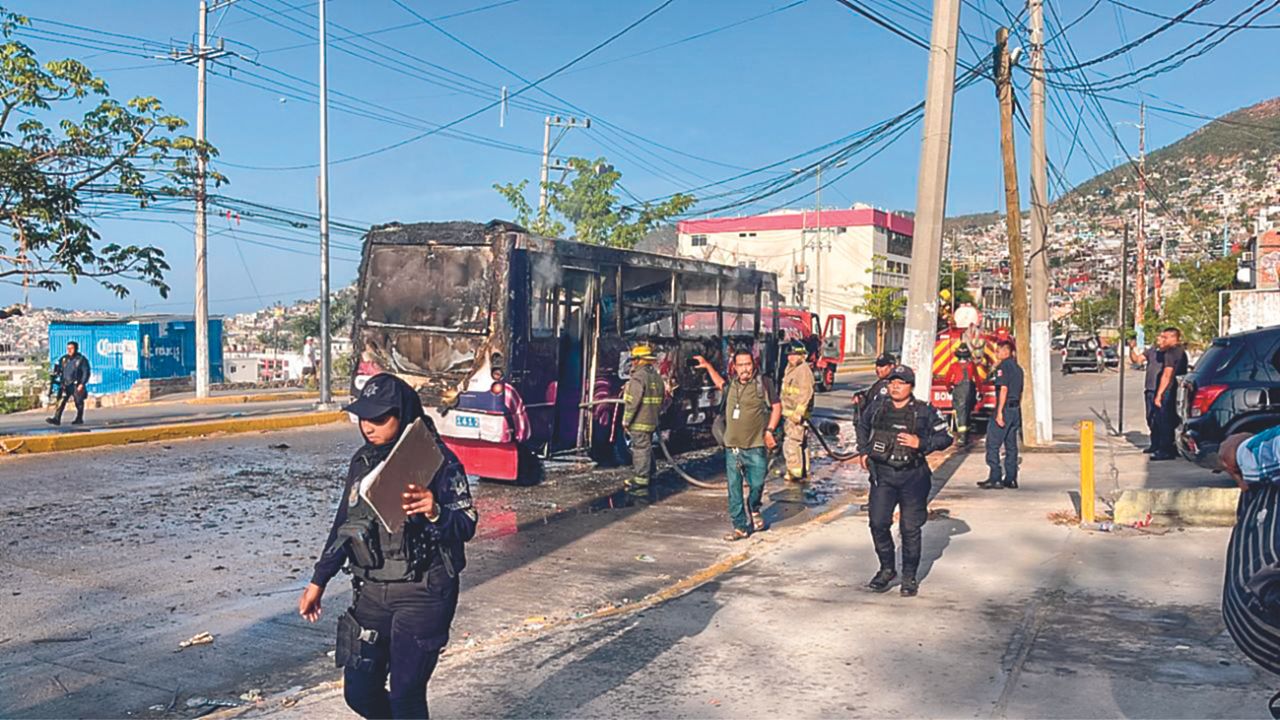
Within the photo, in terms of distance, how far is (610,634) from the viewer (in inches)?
245

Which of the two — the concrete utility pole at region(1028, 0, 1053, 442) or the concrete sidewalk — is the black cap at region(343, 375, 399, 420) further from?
the concrete utility pole at region(1028, 0, 1053, 442)

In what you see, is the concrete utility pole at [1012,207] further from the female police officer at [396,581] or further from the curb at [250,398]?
the curb at [250,398]

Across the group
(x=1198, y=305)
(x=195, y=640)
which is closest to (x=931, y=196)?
(x=195, y=640)

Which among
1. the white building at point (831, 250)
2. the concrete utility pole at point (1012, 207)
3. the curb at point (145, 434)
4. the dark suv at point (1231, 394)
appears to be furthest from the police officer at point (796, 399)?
the white building at point (831, 250)

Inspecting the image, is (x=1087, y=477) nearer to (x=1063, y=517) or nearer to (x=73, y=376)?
(x=1063, y=517)

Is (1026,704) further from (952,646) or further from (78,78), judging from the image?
(78,78)

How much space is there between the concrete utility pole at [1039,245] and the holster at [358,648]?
13.9 meters

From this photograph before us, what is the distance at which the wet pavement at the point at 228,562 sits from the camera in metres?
5.71

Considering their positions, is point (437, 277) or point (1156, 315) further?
point (1156, 315)

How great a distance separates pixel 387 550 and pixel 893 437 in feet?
13.2

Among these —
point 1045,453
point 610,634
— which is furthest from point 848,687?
point 1045,453

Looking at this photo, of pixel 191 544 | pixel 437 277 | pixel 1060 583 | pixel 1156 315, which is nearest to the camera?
pixel 1060 583

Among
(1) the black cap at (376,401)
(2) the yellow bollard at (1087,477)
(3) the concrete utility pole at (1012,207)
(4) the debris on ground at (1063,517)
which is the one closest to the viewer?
(1) the black cap at (376,401)

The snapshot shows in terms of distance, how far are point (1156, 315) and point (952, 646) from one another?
5350 cm
